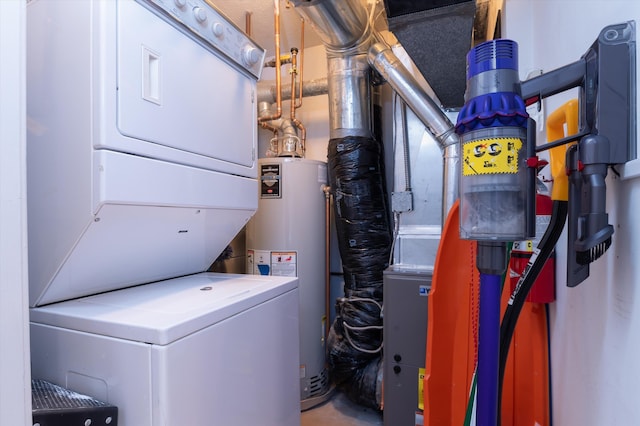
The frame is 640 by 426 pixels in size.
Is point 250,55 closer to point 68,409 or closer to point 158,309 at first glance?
point 158,309

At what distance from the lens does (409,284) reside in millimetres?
1615

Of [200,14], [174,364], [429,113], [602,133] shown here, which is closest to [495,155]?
[602,133]

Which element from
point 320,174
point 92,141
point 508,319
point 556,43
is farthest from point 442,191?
point 92,141

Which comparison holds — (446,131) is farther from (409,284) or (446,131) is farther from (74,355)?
(74,355)

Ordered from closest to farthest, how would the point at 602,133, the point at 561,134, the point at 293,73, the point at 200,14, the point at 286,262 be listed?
the point at 602,133 < the point at 561,134 < the point at 200,14 < the point at 286,262 < the point at 293,73

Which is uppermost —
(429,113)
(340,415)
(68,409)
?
(429,113)

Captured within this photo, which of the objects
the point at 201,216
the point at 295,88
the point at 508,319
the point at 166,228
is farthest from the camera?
the point at 295,88

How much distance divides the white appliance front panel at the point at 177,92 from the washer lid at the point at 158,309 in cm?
39

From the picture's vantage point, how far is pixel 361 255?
200 centimetres

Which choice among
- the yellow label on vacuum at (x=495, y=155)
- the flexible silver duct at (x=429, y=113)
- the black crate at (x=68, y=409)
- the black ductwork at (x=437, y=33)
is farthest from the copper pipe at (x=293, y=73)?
the black crate at (x=68, y=409)

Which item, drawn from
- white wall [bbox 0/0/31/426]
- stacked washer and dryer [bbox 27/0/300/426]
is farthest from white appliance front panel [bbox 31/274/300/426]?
white wall [bbox 0/0/31/426]

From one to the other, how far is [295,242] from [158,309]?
1.29 meters

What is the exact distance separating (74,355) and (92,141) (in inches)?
18.9

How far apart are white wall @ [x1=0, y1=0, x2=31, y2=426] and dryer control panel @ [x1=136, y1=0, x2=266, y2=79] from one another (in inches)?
15.2
